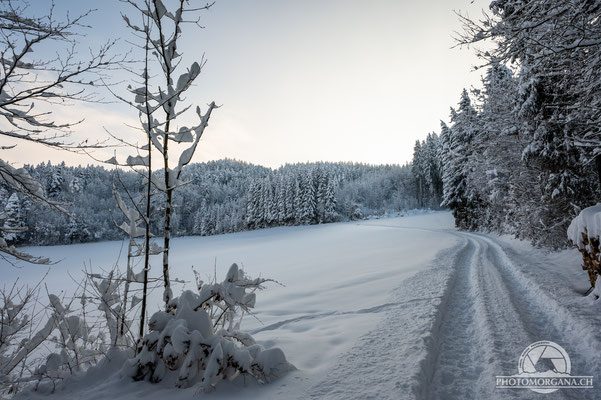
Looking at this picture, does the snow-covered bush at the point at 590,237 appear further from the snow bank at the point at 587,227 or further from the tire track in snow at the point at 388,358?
the tire track in snow at the point at 388,358

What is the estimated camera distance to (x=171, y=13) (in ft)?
8.71

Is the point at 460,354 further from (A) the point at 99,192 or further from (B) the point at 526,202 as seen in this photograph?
(A) the point at 99,192

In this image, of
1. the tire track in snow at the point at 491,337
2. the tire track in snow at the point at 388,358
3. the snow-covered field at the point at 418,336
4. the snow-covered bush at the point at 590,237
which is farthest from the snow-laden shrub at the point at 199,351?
the snow-covered bush at the point at 590,237

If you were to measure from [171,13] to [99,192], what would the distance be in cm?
8848

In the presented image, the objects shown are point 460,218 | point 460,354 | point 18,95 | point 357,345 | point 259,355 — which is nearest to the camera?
point 18,95

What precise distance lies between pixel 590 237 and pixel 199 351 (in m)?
7.29

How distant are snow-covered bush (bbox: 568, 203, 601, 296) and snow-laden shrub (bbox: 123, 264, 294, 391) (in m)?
6.33

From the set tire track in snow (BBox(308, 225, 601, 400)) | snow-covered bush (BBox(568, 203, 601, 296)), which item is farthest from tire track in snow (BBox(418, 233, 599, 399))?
snow-covered bush (BBox(568, 203, 601, 296))

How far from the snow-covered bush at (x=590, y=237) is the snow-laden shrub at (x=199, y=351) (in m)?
6.33

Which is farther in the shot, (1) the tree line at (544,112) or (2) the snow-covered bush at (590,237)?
(2) the snow-covered bush at (590,237)

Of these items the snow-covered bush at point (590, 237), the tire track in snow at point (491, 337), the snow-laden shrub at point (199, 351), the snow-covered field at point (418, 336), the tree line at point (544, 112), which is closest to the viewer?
the snow-laden shrub at point (199, 351)

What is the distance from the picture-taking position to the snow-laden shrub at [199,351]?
2.62 metres

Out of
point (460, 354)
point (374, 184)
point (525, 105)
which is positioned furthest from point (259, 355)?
point (374, 184)

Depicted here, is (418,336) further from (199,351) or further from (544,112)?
(544,112)
